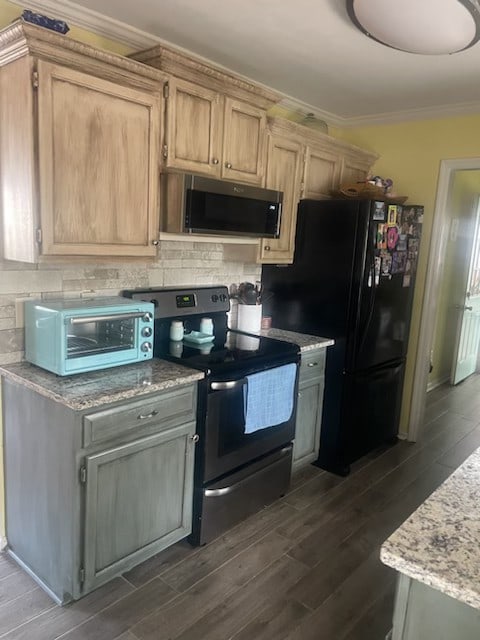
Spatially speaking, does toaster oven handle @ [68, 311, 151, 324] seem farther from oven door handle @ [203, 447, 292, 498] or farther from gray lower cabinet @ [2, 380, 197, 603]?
oven door handle @ [203, 447, 292, 498]

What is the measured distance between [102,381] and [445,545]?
4.72 feet

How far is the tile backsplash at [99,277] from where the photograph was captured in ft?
7.02

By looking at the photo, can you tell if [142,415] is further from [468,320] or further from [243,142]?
[468,320]

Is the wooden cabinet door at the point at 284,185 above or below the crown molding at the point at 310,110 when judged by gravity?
below

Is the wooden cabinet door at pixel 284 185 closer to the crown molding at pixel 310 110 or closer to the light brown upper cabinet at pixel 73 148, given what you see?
the crown molding at pixel 310 110

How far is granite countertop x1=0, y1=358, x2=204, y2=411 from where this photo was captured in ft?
5.97

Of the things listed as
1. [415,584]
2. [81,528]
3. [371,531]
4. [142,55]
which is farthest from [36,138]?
[371,531]

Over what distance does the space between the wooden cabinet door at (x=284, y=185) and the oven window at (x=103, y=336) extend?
43.0 inches

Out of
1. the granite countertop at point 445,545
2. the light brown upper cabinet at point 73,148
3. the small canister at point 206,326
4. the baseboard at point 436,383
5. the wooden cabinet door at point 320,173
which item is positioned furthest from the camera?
the baseboard at point 436,383

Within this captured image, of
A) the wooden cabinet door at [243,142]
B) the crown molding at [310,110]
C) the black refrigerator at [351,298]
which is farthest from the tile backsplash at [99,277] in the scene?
the crown molding at [310,110]

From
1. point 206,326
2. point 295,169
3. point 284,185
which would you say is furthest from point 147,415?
point 295,169

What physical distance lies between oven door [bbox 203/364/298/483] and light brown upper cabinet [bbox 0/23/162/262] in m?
0.79

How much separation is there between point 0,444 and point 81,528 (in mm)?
636

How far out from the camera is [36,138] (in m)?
1.83
